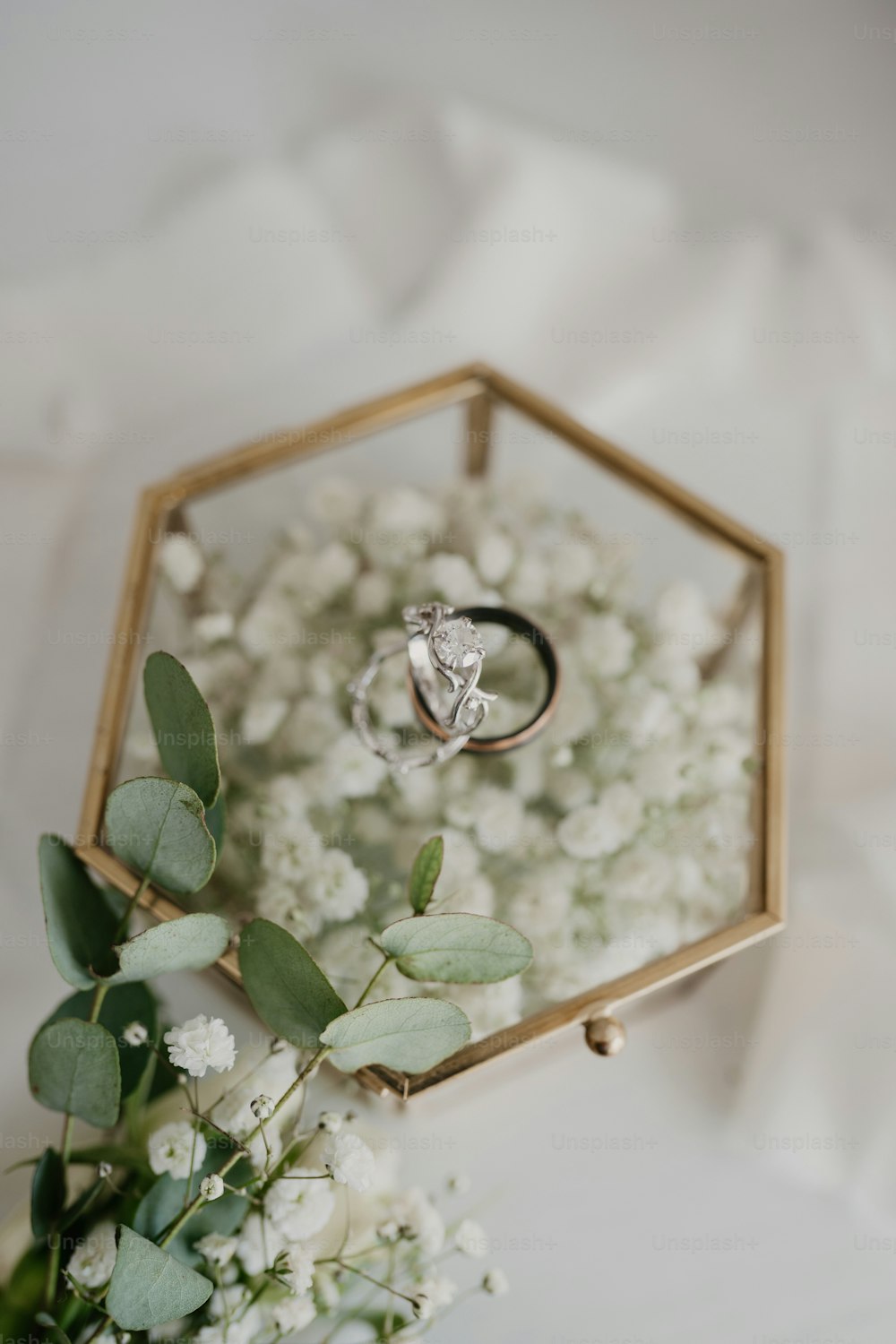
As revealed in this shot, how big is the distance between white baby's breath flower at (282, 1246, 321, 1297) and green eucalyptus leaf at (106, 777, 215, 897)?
0.62ft

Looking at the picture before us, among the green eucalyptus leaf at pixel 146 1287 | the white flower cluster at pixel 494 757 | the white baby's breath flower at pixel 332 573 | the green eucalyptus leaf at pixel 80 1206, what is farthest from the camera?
the white baby's breath flower at pixel 332 573

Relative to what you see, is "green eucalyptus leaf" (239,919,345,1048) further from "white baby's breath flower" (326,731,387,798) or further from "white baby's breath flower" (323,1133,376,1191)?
"white baby's breath flower" (326,731,387,798)

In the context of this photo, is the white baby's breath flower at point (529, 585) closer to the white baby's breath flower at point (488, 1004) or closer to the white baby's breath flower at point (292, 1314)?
the white baby's breath flower at point (488, 1004)

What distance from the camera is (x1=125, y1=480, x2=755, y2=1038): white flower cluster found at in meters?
0.65

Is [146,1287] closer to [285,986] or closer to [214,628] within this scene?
Answer: [285,986]

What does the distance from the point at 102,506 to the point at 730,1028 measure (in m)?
0.79

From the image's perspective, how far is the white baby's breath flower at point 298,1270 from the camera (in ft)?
1.63

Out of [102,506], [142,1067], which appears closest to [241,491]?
[102,506]

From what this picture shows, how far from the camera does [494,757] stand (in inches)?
A: 27.7

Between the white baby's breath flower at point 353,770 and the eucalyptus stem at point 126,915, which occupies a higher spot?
the white baby's breath flower at point 353,770

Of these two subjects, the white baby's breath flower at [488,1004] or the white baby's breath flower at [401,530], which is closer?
the white baby's breath flower at [488,1004]

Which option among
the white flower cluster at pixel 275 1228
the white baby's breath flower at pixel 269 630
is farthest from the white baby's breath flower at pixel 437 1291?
the white baby's breath flower at pixel 269 630

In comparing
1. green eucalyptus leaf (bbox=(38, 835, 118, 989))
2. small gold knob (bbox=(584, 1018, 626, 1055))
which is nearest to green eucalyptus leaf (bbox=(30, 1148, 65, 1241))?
green eucalyptus leaf (bbox=(38, 835, 118, 989))

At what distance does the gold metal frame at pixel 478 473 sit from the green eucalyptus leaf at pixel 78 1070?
10 centimetres
